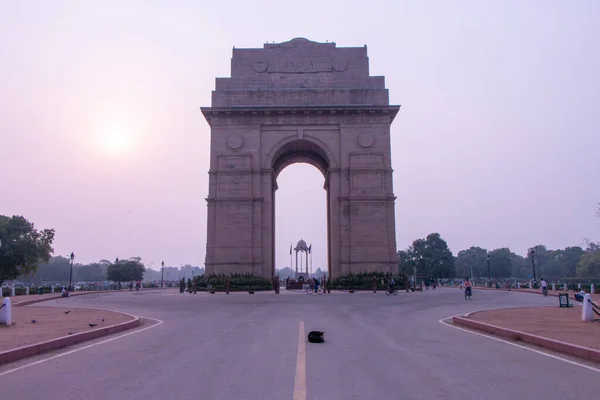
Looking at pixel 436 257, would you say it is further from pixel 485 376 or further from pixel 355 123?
pixel 485 376

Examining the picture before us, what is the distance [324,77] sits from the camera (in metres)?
43.9

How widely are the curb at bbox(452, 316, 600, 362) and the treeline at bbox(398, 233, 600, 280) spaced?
250 feet

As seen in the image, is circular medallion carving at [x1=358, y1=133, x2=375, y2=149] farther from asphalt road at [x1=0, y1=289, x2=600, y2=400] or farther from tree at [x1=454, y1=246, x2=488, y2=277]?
tree at [x1=454, y1=246, x2=488, y2=277]

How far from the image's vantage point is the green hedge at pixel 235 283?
36875 mm

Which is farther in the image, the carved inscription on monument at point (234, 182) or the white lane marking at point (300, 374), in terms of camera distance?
the carved inscription on monument at point (234, 182)

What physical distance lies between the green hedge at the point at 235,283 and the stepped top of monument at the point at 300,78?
548 inches

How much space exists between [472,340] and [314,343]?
3491mm

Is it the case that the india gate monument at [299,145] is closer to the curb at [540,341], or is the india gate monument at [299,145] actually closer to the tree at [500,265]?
the curb at [540,341]

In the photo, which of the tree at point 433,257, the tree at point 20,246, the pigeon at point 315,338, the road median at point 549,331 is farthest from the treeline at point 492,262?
the pigeon at point 315,338

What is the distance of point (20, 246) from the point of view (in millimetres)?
57344

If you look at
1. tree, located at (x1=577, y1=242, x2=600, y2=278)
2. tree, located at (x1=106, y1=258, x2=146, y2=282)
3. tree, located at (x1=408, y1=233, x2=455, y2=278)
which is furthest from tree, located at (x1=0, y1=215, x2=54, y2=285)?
tree, located at (x1=577, y1=242, x2=600, y2=278)

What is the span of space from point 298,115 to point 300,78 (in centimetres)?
353

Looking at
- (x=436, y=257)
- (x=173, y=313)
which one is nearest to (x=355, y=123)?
(x=173, y=313)

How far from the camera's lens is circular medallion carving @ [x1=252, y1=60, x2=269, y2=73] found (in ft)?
145
